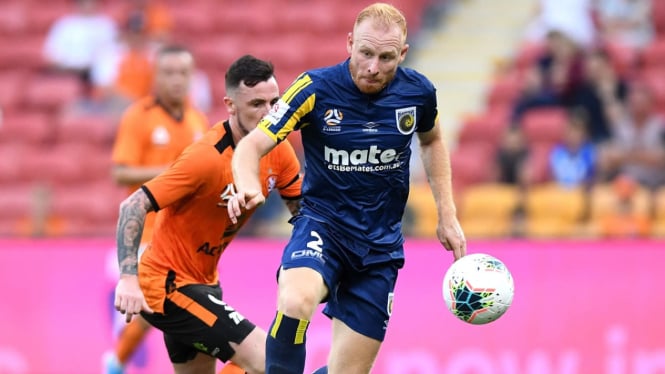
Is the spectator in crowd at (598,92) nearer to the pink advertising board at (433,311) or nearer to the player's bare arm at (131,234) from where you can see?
the pink advertising board at (433,311)

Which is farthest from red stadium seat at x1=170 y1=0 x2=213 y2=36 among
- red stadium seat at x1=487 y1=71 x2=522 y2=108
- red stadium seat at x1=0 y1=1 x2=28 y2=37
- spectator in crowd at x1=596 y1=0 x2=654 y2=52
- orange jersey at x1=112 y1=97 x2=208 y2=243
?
orange jersey at x1=112 y1=97 x2=208 y2=243

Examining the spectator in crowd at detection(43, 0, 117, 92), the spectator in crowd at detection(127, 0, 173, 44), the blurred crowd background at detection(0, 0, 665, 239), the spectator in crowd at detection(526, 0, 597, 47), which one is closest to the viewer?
the blurred crowd background at detection(0, 0, 665, 239)

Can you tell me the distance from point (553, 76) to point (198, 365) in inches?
260

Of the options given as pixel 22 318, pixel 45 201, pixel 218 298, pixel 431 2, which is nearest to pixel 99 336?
pixel 22 318

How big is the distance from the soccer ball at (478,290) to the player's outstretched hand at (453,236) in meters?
0.19

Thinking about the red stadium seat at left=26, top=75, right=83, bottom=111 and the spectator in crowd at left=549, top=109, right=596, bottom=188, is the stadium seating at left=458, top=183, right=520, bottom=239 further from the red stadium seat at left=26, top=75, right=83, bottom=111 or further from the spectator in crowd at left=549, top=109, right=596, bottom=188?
the red stadium seat at left=26, top=75, right=83, bottom=111

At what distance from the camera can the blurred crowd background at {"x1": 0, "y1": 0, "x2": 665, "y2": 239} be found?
36.0 ft

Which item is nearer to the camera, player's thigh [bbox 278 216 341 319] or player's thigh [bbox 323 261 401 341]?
player's thigh [bbox 278 216 341 319]

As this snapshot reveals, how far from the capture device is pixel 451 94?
14641mm

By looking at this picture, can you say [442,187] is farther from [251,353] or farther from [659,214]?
[659,214]

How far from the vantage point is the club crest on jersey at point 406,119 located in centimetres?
609

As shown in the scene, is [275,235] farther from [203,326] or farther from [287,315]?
[287,315]

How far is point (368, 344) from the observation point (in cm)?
621

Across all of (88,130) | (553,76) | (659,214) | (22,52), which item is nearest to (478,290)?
(659,214)
